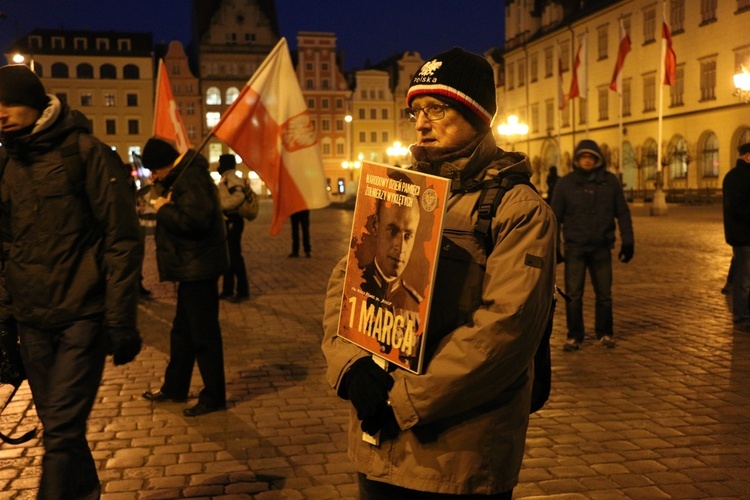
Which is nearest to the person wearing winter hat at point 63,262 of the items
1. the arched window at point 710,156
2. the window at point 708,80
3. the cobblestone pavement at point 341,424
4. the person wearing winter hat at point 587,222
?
the cobblestone pavement at point 341,424

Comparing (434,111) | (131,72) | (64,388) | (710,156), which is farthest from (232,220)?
(131,72)

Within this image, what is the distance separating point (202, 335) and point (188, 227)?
80cm

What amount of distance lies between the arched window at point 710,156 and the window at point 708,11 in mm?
6154

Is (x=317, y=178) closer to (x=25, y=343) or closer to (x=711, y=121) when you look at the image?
(x=25, y=343)

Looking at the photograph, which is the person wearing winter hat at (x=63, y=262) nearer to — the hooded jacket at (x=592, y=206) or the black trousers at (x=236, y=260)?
the hooded jacket at (x=592, y=206)

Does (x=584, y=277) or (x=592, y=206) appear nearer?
(x=592, y=206)

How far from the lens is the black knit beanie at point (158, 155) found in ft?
21.1

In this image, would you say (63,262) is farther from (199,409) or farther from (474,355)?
(199,409)

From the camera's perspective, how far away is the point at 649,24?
5412cm

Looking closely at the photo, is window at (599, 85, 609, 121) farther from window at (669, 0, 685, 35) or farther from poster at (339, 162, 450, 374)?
poster at (339, 162, 450, 374)

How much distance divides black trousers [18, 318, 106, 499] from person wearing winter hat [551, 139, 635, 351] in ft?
18.0

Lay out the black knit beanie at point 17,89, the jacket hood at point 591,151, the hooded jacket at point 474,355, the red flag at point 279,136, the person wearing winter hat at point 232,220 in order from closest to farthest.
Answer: the hooded jacket at point 474,355, the black knit beanie at point 17,89, the red flag at point 279,136, the jacket hood at point 591,151, the person wearing winter hat at point 232,220

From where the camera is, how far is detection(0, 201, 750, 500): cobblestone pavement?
4.83 metres

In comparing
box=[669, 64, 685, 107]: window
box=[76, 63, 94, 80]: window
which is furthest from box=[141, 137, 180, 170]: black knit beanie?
box=[76, 63, 94, 80]: window
